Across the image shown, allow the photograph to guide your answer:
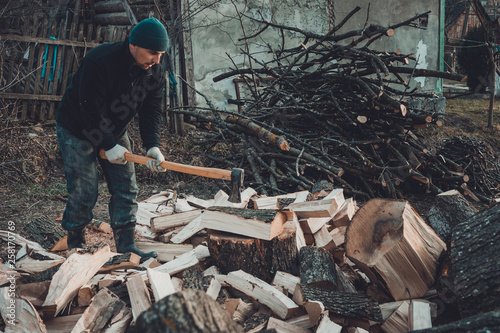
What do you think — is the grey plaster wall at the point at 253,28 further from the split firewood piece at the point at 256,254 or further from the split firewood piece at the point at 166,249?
the split firewood piece at the point at 256,254

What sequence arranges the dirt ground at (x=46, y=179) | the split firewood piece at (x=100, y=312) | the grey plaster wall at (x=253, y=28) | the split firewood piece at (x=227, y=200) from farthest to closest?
1. the grey plaster wall at (x=253, y=28)
2. the dirt ground at (x=46, y=179)
3. the split firewood piece at (x=227, y=200)
4. the split firewood piece at (x=100, y=312)

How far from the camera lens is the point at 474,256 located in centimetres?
240

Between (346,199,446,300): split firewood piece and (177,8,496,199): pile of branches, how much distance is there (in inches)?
84.1

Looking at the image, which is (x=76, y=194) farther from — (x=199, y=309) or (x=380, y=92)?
(x=380, y=92)

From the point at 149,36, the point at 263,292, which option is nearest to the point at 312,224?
the point at 263,292

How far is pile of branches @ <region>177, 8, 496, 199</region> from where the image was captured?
205 inches

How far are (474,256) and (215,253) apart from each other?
1.60 m

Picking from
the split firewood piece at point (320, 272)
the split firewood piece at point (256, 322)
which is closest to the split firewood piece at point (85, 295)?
the split firewood piece at point (256, 322)

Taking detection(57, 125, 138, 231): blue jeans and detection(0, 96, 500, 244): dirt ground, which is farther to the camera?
detection(0, 96, 500, 244): dirt ground

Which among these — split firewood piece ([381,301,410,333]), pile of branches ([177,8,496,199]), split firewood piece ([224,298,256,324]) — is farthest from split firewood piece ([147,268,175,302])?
pile of branches ([177,8,496,199])

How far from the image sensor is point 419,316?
2410mm

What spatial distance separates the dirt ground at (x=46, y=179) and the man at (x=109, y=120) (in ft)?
4.19

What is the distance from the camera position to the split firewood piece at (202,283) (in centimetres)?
260

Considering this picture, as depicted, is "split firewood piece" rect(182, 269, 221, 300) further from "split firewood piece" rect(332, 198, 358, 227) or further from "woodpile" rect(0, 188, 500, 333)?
"split firewood piece" rect(332, 198, 358, 227)
